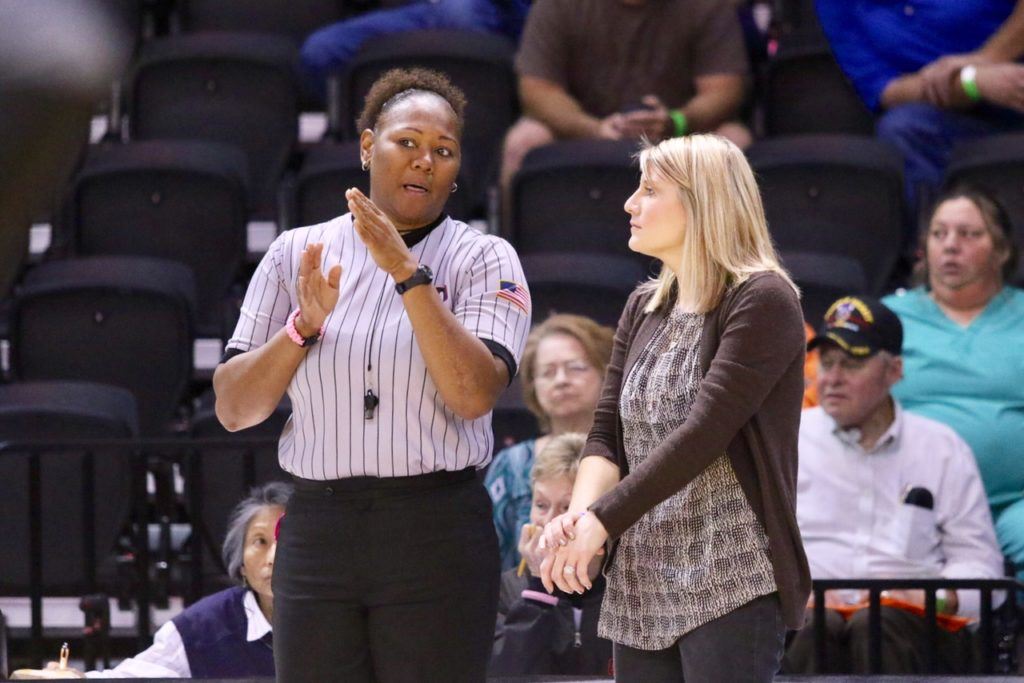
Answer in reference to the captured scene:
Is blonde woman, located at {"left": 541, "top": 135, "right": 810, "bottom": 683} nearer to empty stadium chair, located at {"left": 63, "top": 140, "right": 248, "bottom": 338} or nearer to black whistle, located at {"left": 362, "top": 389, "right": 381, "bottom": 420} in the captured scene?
black whistle, located at {"left": 362, "top": 389, "right": 381, "bottom": 420}

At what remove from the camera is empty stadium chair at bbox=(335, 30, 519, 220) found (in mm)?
5242

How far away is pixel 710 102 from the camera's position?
500 centimetres

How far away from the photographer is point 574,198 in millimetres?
4727

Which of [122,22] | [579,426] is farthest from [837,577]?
[122,22]

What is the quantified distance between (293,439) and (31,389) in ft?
8.09

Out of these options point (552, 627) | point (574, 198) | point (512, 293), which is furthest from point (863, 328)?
point (512, 293)

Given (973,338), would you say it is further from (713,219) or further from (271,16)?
(271,16)

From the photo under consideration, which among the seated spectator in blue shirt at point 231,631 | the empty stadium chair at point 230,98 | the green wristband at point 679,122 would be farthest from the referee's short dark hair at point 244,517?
the empty stadium chair at point 230,98

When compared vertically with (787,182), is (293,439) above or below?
below

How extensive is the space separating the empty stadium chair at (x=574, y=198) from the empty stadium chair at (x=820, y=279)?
582mm

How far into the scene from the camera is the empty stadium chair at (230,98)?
17.8ft

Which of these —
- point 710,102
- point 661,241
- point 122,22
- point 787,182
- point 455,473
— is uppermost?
point 710,102

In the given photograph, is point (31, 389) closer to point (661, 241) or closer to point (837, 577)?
point (837, 577)

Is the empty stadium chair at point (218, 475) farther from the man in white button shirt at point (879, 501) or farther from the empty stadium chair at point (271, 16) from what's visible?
the empty stadium chair at point (271, 16)
